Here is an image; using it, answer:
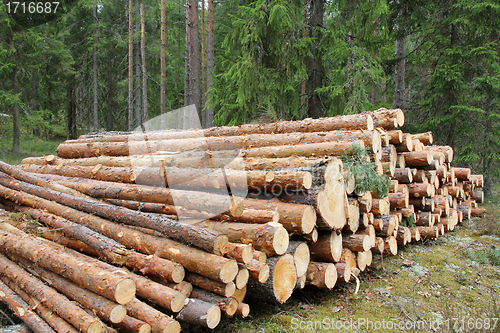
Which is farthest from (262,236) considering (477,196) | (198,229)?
(477,196)

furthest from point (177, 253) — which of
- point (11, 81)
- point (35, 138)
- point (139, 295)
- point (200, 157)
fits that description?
point (35, 138)

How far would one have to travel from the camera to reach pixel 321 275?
Result: 4.13m

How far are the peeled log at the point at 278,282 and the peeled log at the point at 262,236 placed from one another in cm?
14

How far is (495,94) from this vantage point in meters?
9.75

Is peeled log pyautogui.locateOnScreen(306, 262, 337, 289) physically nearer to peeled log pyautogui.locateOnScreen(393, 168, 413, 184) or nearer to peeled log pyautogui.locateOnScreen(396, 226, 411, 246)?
peeled log pyautogui.locateOnScreen(396, 226, 411, 246)

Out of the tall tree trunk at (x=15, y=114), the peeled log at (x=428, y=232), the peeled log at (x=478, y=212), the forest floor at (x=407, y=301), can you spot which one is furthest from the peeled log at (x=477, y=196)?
the tall tree trunk at (x=15, y=114)

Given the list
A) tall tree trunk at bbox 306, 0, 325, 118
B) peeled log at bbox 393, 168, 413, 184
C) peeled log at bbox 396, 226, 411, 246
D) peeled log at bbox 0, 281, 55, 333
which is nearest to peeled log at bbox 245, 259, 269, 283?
peeled log at bbox 0, 281, 55, 333

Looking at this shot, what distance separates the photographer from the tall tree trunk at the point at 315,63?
10930mm

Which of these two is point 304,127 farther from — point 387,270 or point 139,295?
point 139,295

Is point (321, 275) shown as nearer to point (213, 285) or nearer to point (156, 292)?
point (213, 285)

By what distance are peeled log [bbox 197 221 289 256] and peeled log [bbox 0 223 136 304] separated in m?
A: 1.23

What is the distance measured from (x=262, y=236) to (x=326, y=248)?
1.09m

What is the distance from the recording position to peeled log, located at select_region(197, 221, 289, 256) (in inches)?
141

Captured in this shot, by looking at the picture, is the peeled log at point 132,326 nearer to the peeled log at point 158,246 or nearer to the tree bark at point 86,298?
A: the tree bark at point 86,298
